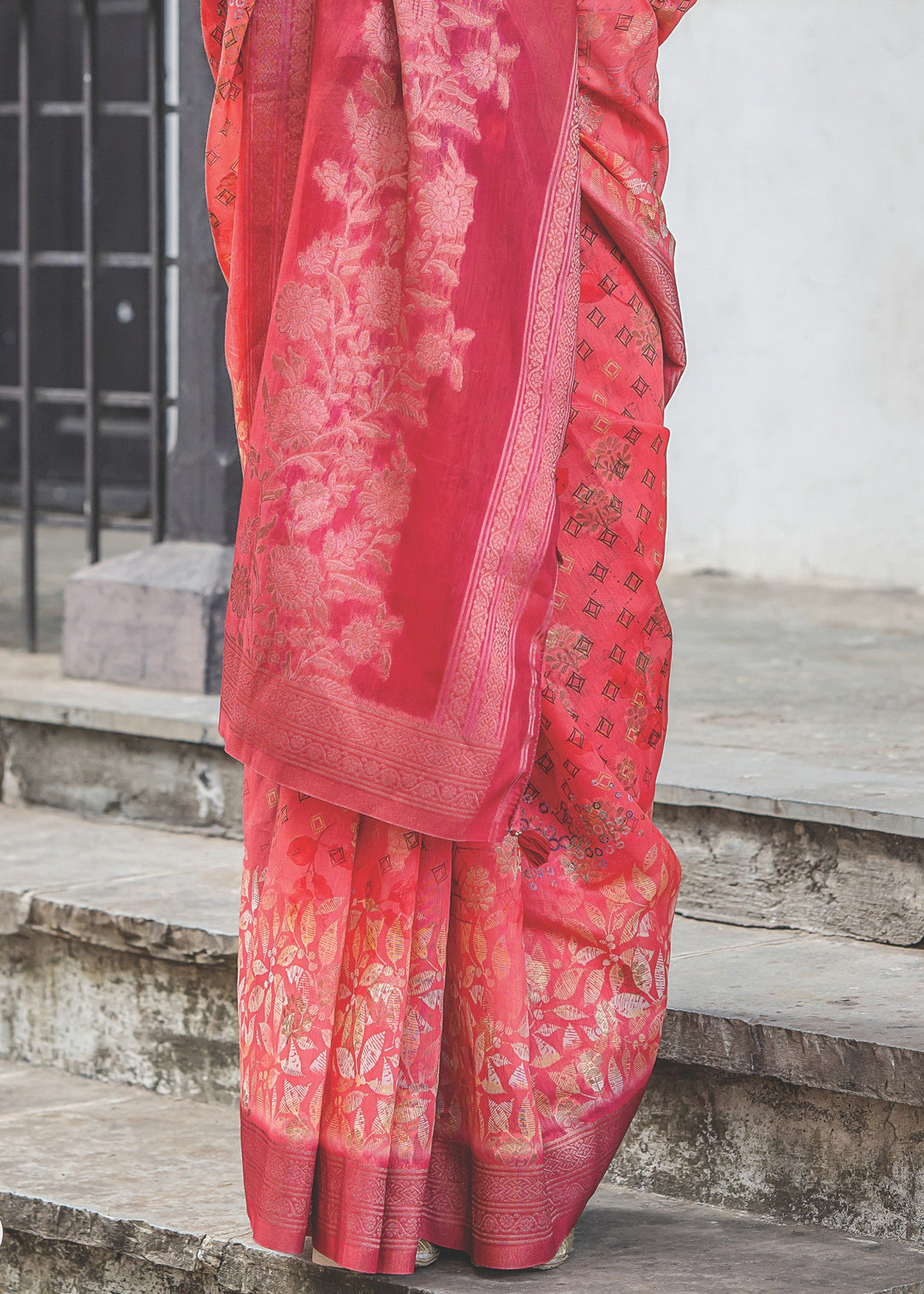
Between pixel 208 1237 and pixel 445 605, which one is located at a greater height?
pixel 445 605

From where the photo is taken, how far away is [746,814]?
8.09 feet

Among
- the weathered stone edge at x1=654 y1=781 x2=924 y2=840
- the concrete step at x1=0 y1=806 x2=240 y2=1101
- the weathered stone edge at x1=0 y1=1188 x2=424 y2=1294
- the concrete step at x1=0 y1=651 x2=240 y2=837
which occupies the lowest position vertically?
the weathered stone edge at x1=0 y1=1188 x2=424 y2=1294

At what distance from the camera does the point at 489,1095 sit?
179cm

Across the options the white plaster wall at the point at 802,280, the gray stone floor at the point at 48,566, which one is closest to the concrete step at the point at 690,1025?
the gray stone floor at the point at 48,566

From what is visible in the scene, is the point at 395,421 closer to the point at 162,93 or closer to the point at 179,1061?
the point at 179,1061

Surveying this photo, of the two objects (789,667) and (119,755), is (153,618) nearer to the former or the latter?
(119,755)

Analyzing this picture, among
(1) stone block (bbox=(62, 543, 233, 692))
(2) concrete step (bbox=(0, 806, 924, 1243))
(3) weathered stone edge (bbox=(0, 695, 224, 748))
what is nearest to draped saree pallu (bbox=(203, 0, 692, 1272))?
(2) concrete step (bbox=(0, 806, 924, 1243))

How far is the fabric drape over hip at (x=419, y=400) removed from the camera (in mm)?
1687

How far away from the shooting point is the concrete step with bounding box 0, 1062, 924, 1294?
188 cm

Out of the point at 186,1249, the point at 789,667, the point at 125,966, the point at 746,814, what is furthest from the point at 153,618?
the point at 186,1249

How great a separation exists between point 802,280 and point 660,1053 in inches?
108

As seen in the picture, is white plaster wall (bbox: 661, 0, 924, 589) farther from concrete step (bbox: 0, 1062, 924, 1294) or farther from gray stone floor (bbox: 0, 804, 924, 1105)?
concrete step (bbox: 0, 1062, 924, 1294)

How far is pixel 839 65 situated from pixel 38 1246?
127 inches

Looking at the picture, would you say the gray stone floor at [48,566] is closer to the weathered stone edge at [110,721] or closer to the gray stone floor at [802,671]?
the weathered stone edge at [110,721]
